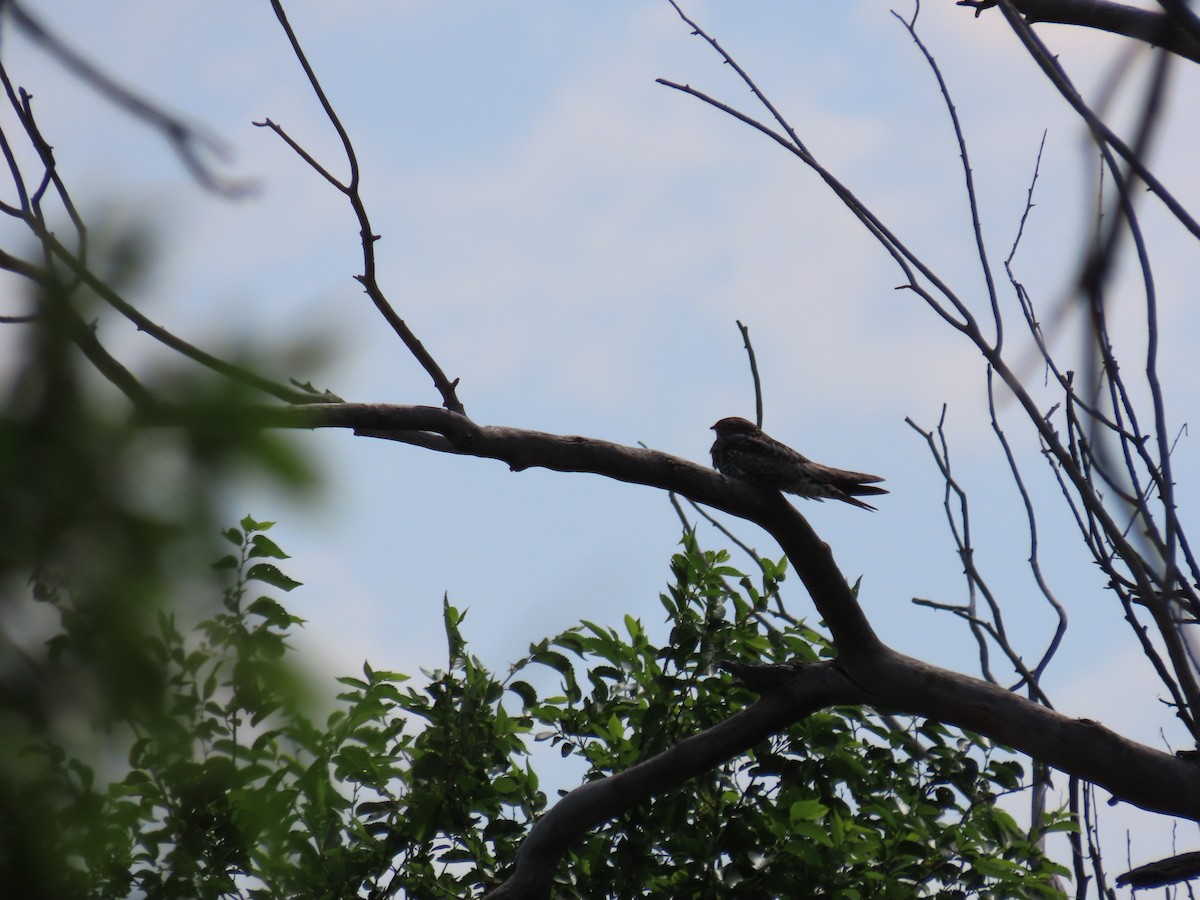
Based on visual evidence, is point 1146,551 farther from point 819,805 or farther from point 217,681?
point 217,681

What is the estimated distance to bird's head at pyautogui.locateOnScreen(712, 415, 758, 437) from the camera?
6.40 m

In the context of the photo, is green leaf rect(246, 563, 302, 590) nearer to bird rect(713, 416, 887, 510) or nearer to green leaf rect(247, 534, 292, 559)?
green leaf rect(247, 534, 292, 559)

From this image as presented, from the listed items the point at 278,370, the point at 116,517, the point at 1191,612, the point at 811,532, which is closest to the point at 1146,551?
the point at 1191,612

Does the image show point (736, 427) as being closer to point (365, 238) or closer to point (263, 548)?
point (365, 238)

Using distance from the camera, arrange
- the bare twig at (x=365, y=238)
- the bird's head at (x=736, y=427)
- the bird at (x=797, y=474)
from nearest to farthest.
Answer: the bare twig at (x=365, y=238) < the bird at (x=797, y=474) < the bird's head at (x=736, y=427)

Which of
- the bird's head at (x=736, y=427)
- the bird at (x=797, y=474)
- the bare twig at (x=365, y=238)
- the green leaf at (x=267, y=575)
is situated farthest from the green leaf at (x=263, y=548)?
the bird's head at (x=736, y=427)

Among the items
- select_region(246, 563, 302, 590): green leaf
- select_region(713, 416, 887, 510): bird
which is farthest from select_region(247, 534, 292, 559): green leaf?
select_region(713, 416, 887, 510): bird

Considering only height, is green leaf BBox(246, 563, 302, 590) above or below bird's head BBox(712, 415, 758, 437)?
below

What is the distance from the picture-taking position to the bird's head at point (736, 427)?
252 inches

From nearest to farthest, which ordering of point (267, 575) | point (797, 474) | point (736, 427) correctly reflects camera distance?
point (267, 575), point (797, 474), point (736, 427)

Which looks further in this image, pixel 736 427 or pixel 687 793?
pixel 736 427

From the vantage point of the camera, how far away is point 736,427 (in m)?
6.48

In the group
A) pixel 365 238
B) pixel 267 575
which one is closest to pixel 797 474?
pixel 365 238

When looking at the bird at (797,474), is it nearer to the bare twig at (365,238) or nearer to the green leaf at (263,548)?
the bare twig at (365,238)
